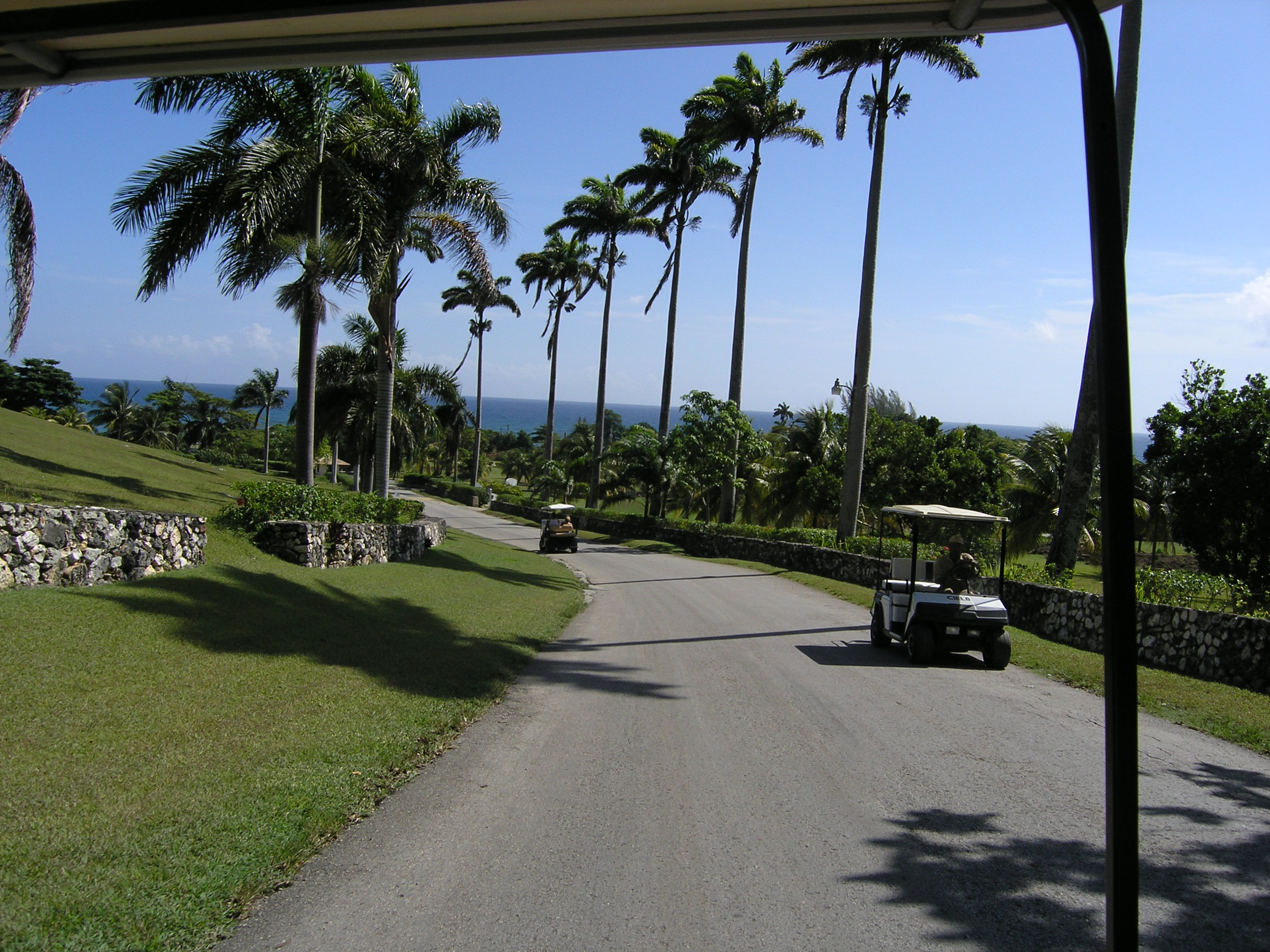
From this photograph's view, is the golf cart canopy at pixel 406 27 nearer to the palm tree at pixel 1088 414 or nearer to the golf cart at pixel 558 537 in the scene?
the palm tree at pixel 1088 414

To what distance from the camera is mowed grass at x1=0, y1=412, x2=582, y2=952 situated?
416cm

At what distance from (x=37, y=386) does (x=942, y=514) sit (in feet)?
243

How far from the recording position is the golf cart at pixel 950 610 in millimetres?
11500

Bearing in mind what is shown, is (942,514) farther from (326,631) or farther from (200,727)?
(200,727)

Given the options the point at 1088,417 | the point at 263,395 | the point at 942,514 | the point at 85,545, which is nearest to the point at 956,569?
the point at 942,514

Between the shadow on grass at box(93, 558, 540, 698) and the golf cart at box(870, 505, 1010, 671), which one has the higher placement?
the golf cart at box(870, 505, 1010, 671)

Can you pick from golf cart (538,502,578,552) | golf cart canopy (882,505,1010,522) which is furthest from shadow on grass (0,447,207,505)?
golf cart (538,502,578,552)

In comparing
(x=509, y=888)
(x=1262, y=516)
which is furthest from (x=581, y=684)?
(x=1262, y=516)

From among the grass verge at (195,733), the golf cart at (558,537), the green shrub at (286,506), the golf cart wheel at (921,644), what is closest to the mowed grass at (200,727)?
the grass verge at (195,733)

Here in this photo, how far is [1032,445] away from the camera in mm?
39781

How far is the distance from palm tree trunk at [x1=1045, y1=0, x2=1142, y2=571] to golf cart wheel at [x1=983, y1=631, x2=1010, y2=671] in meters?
6.02

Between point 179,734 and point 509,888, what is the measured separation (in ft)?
10.7

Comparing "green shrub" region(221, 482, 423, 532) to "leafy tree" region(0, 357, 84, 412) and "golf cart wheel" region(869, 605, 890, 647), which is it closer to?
"golf cart wheel" region(869, 605, 890, 647)

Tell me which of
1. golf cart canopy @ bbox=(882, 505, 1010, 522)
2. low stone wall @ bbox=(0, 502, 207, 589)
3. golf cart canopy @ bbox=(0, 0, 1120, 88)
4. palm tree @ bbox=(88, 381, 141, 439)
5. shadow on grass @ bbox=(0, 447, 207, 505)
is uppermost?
palm tree @ bbox=(88, 381, 141, 439)
